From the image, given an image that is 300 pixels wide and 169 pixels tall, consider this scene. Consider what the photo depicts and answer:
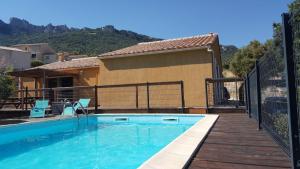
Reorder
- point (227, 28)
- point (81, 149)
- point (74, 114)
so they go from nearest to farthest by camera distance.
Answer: point (81, 149) → point (74, 114) → point (227, 28)

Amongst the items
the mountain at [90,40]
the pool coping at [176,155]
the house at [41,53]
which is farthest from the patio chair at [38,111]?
the house at [41,53]

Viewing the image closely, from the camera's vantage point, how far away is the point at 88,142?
8.08m

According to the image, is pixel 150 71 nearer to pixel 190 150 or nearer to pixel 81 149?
pixel 81 149

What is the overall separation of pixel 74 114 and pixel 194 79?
615 centimetres

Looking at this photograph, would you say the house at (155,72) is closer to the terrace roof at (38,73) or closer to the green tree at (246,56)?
the terrace roof at (38,73)

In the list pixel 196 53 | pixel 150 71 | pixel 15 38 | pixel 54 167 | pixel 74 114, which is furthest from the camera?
pixel 15 38

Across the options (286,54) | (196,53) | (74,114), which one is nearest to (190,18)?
(196,53)

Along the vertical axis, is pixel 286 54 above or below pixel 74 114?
above

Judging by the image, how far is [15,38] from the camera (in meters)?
95.4

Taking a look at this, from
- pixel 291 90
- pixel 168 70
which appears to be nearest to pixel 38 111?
pixel 168 70

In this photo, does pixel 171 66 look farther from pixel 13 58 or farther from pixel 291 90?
pixel 13 58

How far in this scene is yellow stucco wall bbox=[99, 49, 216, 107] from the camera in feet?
48.1

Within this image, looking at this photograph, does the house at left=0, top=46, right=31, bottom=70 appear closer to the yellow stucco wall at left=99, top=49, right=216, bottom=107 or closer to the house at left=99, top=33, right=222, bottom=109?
the yellow stucco wall at left=99, top=49, right=216, bottom=107

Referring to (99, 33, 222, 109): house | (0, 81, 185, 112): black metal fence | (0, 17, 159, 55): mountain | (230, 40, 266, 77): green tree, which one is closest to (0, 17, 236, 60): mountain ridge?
(0, 17, 159, 55): mountain
